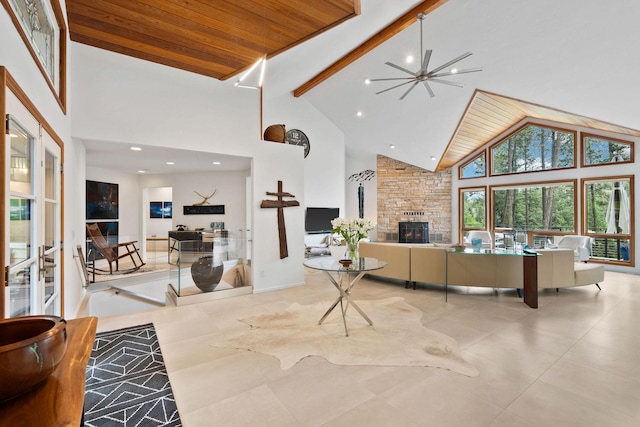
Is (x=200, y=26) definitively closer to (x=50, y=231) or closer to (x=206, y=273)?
(x=50, y=231)

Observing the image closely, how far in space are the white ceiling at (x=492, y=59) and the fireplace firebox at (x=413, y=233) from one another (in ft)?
10.2

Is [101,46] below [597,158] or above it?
above

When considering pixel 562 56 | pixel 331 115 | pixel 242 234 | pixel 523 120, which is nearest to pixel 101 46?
pixel 242 234

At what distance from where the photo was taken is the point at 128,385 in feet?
7.82

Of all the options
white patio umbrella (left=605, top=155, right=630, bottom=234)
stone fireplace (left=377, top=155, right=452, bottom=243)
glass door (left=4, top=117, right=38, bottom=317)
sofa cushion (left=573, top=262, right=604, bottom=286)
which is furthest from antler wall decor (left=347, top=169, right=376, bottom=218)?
glass door (left=4, top=117, right=38, bottom=317)

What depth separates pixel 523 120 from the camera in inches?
328

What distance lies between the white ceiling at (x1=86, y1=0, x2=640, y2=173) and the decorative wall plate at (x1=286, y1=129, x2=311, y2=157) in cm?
111

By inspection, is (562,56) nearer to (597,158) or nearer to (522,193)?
(597,158)

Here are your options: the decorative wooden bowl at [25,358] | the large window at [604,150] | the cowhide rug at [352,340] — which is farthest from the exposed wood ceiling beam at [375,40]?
the large window at [604,150]

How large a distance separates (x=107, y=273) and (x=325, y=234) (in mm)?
5249

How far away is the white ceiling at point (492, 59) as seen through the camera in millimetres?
4004

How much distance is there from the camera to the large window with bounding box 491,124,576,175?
25.4 ft

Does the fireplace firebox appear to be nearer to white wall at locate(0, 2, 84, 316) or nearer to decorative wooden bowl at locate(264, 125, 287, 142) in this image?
decorative wooden bowl at locate(264, 125, 287, 142)

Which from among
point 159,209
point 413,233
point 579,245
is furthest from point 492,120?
point 159,209
